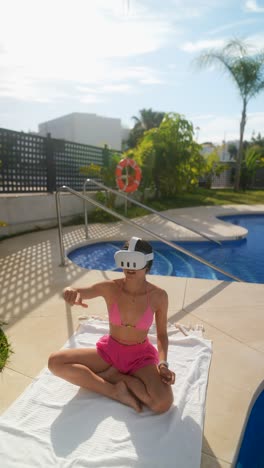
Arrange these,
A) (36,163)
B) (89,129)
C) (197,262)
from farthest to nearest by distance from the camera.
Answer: (89,129), (36,163), (197,262)

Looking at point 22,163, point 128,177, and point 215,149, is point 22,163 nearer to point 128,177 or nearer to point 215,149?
point 128,177

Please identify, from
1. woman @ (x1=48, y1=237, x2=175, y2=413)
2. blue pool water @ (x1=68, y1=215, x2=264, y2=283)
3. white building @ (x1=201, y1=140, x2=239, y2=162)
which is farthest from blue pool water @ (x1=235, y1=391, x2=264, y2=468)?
white building @ (x1=201, y1=140, x2=239, y2=162)

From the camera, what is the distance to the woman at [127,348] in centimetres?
158

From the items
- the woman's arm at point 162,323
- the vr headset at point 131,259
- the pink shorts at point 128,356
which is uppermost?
the vr headset at point 131,259

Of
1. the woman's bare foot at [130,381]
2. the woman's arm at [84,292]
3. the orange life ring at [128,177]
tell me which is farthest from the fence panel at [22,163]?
the woman's bare foot at [130,381]

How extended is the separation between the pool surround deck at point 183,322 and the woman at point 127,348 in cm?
31

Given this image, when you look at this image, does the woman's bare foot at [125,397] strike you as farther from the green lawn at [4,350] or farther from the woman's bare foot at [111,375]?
the green lawn at [4,350]

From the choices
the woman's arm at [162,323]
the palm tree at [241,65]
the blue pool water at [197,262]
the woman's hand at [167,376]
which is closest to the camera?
the woman's hand at [167,376]

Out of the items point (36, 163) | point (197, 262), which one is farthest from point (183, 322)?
point (36, 163)

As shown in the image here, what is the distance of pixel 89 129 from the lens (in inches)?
1180

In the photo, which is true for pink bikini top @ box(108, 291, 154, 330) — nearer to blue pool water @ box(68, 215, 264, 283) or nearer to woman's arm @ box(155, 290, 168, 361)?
woman's arm @ box(155, 290, 168, 361)

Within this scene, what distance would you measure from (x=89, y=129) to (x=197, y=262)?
90.5 feet

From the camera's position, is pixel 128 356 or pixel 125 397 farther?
pixel 128 356

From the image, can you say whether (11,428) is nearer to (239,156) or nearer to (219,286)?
(219,286)
